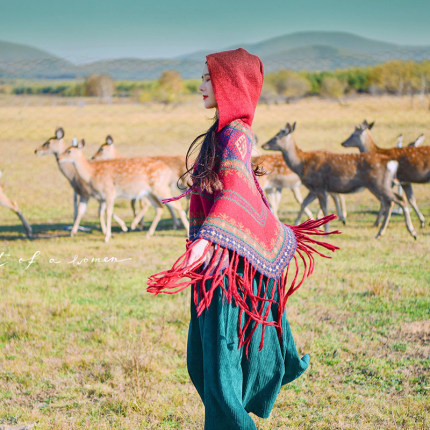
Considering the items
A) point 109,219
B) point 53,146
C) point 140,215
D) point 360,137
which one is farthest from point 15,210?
point 360,137

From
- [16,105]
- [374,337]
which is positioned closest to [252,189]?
[374,337]

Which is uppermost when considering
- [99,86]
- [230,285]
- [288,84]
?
[288,84]

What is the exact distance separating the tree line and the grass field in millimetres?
38832

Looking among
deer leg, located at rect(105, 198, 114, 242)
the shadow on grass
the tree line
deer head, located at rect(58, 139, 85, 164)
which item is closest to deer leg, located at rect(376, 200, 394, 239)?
the shadow on grass

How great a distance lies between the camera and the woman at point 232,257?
2.42 m

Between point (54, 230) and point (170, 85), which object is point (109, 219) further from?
point (170, 85)

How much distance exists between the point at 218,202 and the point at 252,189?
7.2 inches

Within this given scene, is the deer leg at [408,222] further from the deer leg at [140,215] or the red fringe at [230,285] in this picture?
the red fringe at [230,285]

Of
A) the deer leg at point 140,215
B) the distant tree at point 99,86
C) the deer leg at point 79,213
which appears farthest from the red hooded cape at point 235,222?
the distant tree at point 99,86

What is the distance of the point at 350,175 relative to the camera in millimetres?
Result: 8836

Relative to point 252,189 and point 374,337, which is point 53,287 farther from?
point 252,189

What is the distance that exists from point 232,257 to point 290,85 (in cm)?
6332

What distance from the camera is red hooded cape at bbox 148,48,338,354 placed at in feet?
7.91

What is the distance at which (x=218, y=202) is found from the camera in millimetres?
2447
